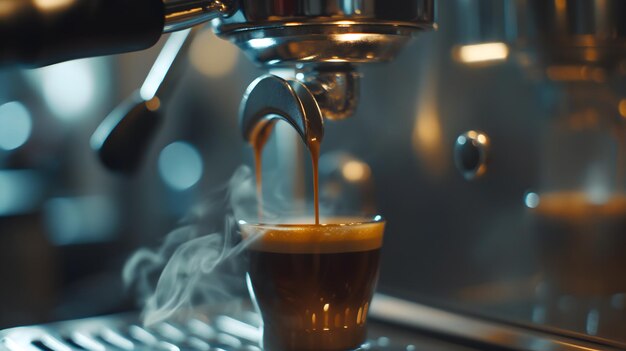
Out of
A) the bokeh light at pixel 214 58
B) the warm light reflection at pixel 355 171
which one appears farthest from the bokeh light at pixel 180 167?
the warm light reflection at pixel 355 171

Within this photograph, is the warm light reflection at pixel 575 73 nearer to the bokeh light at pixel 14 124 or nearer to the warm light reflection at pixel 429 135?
the warm light reflection at pixel 429 135

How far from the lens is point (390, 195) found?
62cm

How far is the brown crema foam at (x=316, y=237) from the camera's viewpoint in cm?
46

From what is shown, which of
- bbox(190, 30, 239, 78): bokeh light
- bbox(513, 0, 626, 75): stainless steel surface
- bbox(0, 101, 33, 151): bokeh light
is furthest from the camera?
bbox(0, 101, 33, 151): bokeh light

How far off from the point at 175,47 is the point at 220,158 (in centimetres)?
28

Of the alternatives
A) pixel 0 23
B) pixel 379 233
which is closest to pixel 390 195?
pixel 379 233

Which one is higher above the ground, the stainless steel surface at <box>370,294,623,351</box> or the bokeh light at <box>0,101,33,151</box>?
the bokeh light at <box>0,101,33,151</box>

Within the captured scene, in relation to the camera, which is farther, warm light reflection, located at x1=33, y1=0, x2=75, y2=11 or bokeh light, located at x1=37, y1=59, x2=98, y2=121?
bokeh light, located at x1=37, y1=59, x2=98, y2=121

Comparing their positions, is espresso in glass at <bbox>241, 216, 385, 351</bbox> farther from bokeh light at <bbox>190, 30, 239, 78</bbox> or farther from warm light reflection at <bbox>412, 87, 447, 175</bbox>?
bokeh light at <bbox>190, 30, 239, 78</bbox>

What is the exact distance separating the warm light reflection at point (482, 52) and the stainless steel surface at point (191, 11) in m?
0.17

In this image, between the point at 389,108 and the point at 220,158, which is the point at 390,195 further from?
the point at 220,158

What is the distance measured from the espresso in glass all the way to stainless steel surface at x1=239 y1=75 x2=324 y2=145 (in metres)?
0.06

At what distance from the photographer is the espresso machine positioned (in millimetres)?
419

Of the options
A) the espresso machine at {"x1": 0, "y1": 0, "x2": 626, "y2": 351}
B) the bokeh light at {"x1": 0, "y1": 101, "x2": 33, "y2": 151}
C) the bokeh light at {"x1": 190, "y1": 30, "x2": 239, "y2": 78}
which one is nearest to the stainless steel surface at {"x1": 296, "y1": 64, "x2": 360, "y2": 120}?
the espresso machine at {"x1": 0, "y1": 0, "x2": 626, "y2": 351}
